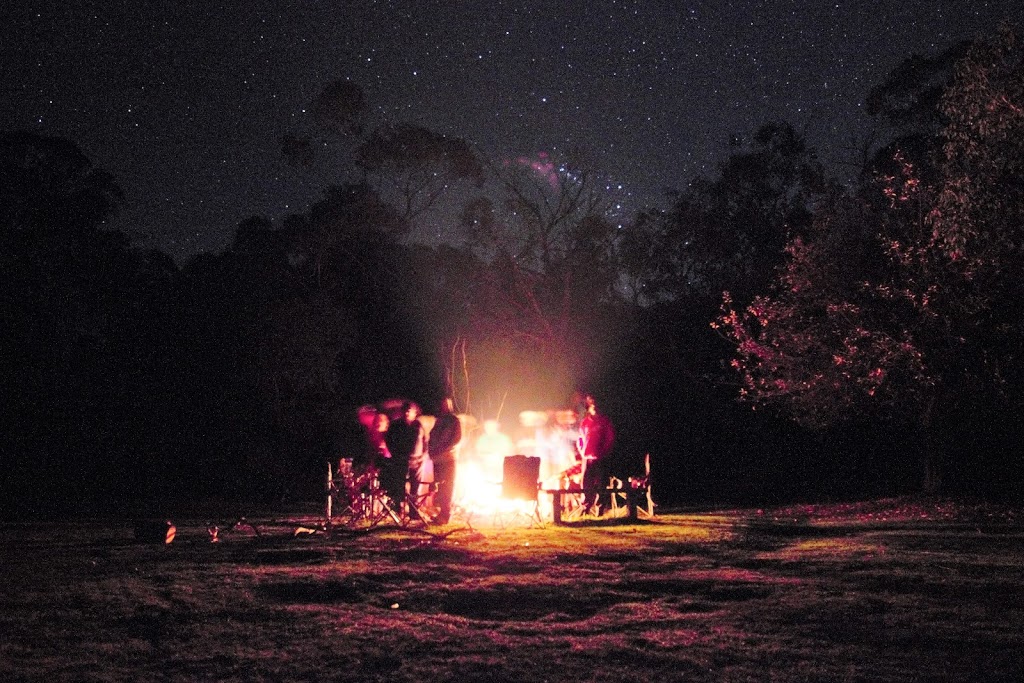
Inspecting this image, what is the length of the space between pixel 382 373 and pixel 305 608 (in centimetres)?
1916

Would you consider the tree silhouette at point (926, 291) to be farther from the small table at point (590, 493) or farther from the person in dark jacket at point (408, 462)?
the person in dark jacket at point (408, 462)

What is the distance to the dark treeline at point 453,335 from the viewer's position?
59.4 feet

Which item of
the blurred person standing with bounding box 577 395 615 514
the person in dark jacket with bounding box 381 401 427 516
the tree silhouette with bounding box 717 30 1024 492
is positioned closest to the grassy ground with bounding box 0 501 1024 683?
the person in dark jacket with bounding box 381 401 427 516

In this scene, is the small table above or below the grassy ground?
above

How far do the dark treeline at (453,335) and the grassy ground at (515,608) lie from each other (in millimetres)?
7215

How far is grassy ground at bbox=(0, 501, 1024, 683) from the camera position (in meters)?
5.23

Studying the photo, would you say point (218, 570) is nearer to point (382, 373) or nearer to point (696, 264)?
point (382, 373)

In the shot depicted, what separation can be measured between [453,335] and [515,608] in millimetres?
19389

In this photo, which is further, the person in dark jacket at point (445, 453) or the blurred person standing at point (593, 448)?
the blurred person standing at point (593, 448)

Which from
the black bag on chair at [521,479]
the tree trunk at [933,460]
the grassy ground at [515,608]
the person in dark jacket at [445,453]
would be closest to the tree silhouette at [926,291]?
the tree trunk at [933,460]

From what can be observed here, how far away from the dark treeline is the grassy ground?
7.22 meters

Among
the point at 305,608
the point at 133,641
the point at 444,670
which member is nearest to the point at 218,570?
the point at 305,608

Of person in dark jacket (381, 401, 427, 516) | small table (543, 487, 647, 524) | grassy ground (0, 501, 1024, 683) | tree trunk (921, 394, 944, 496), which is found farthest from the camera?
tree trunk (921, 394, 944, 496)

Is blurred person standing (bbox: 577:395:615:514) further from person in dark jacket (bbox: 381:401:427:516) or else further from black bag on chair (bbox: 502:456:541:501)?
person in dark jacket (bbox: 381:401:427:516)
